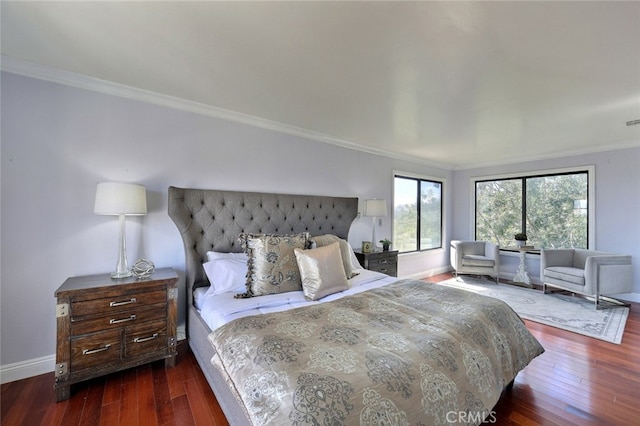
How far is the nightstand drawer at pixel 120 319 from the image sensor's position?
1866 mm

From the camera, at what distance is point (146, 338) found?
2092 mm

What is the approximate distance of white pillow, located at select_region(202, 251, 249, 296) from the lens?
224 centimetres

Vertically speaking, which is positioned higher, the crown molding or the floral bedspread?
the crown molding

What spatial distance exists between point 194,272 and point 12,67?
2.08 meters

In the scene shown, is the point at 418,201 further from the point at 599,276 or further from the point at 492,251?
the point at 599,276

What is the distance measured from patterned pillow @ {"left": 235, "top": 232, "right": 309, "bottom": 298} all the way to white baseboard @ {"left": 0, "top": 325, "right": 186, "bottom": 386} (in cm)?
163

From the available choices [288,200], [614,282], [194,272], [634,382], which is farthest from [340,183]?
[614,282]

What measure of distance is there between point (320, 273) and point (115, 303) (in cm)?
157

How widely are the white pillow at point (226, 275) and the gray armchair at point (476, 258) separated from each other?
4334 mm

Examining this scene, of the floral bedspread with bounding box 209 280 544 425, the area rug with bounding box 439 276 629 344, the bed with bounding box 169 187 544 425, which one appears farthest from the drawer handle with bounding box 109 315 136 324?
the area rug with bounding box 439 276 629 344

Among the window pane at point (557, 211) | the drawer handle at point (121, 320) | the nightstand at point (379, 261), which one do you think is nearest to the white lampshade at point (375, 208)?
the nightstand at point (379, 261)

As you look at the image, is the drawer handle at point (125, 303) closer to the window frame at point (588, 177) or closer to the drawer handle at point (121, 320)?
the drawer handle at point (121, 320)

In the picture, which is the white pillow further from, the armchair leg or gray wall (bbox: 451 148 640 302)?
gray wall (bbox: 451 148 640 302)

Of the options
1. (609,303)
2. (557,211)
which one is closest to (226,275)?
(609,303)
